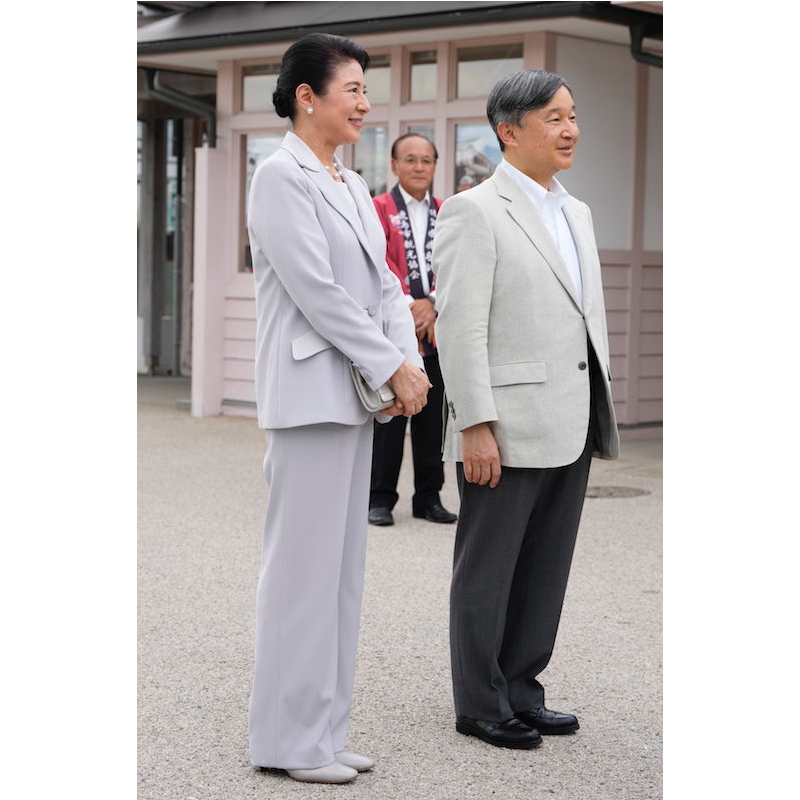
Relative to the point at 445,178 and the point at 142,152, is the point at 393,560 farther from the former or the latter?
the point at 142,152

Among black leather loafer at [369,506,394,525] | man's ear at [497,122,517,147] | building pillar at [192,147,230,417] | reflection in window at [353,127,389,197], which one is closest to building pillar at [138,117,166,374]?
building pillar at [192,147,230,417]

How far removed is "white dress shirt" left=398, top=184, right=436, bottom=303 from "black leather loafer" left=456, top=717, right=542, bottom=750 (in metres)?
3.47

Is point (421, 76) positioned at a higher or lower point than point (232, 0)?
lower

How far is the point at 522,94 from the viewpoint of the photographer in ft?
12.5

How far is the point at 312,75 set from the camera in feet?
11.8

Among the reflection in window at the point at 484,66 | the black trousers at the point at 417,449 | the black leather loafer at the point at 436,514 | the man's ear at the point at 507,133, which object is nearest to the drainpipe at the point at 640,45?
the reflection in window at the point at 484,66

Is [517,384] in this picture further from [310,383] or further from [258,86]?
[258,86]

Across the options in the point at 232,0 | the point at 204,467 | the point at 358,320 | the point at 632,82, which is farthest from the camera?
the point at 232,0

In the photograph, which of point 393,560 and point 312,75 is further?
point 393,560

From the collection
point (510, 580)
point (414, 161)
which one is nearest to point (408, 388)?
point (510, 580)

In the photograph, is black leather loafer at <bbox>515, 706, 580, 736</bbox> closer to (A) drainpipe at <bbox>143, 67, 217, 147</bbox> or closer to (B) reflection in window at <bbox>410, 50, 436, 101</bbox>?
(B) reflection in window at <bbox>410, 50, 436, 101</bbox>

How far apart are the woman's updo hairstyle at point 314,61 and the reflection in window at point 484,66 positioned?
694 centimetres

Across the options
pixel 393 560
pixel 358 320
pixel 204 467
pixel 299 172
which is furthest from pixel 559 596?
pixel 204 467

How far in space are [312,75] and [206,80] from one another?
38.0ft
